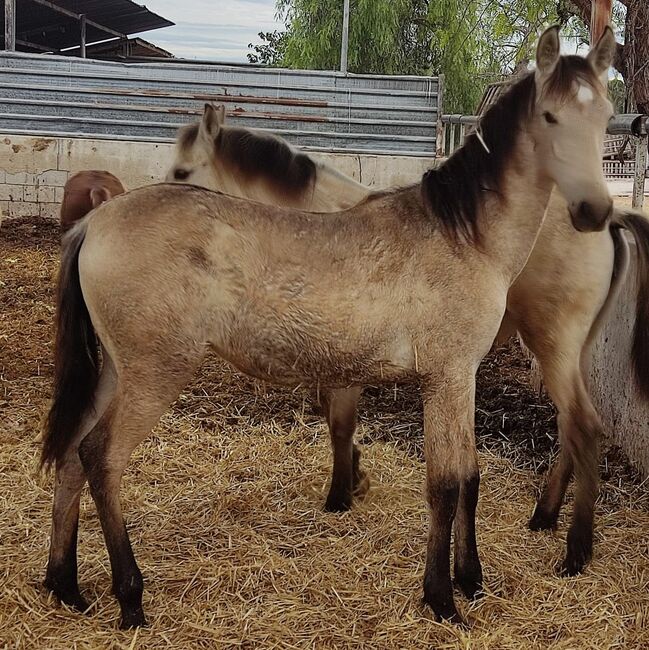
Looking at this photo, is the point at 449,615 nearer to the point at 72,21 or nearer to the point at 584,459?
the point at 584,459

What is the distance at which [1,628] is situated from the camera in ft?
8.81

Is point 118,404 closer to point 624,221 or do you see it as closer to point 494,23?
point 624,221

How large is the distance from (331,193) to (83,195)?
3.87 m

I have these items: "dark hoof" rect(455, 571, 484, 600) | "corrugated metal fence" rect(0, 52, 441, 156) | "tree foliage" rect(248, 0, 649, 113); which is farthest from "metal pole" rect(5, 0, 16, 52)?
"dark hoof" rect(455, 571, 484, 600)

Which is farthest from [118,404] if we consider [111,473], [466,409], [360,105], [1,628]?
[360,105]

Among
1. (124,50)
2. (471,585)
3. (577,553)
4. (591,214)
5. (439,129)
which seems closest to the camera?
(591,214)

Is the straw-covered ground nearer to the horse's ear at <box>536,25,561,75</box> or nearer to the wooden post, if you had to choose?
the horse's ear at <box>536,25,561,75</box>

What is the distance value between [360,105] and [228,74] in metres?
2.19

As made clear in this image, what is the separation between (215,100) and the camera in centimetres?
1145

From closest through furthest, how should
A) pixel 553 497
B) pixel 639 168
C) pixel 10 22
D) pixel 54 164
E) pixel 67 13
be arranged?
1. pixel 553 497
2. pixel 639 168
3. pixel 54 164
4. pixel 10 22
5. pixel 67 13

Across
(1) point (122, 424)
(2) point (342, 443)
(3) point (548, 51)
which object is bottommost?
(2) point (342, 443)

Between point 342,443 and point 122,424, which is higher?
point 122,424

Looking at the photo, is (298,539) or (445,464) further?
(298,539)

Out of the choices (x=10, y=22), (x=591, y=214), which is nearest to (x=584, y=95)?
(x=591, y=214)
